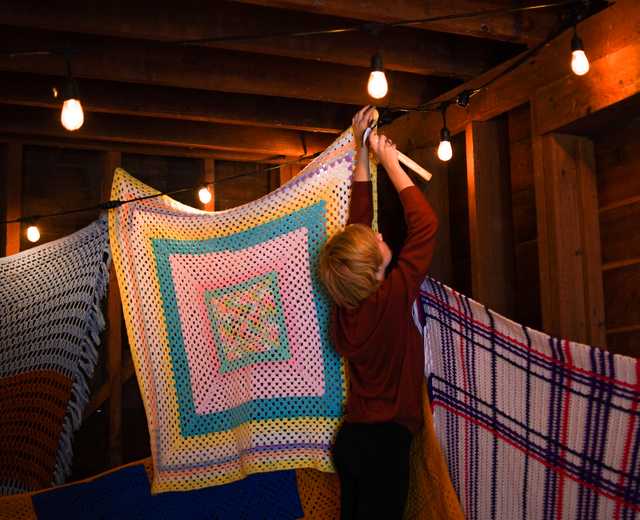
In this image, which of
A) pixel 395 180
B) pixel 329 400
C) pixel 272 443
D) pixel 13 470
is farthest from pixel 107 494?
pixel 395 180

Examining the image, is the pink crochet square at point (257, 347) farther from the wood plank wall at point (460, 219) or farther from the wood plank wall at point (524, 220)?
the wood plank wall at point (460, 219)

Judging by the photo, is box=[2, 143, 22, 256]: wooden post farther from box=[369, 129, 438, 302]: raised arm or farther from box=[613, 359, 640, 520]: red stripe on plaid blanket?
box=[613, 359, 640, 520]: red stripe on plaid blanket

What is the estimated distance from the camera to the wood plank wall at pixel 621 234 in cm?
277

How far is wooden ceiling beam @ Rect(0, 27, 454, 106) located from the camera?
3.26m

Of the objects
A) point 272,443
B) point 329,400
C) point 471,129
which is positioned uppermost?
point 471,129

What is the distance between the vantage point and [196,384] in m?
2.31

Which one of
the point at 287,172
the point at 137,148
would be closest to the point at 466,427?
the point at 287,172

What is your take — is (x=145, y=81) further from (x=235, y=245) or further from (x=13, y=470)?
(x=13, y=470)

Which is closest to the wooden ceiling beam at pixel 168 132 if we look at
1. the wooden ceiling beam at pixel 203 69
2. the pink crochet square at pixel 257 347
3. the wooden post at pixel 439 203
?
the wooden ceiling beam at pixel 203 69

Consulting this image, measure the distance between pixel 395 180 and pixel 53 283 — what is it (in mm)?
1394

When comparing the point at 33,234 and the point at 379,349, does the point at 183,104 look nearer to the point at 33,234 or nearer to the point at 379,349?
the point at 33,234

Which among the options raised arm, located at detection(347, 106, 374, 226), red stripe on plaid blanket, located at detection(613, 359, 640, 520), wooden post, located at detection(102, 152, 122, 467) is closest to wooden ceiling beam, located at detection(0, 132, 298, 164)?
wooden post, located at detection(102, 152, 122, 467)

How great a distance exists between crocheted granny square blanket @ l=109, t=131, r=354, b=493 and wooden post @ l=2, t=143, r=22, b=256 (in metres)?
2.36

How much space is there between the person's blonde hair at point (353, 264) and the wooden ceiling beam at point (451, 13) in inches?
45.6
